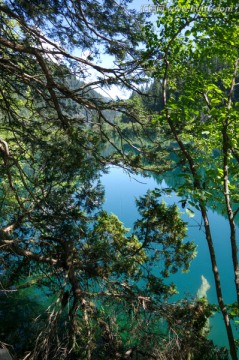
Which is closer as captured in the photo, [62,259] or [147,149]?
[62,259]

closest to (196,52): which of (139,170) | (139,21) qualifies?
(139,21)

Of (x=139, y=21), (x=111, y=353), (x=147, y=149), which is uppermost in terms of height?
(x=139, y=21)

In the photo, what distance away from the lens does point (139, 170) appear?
5.12 meters

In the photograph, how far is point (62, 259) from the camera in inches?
175

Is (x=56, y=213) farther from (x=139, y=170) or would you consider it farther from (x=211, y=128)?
(x=211, y=128)

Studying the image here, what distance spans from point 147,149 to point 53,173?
1672 mm

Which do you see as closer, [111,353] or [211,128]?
[211,128]

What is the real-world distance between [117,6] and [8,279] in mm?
4267

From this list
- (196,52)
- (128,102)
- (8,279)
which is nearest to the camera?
(196,52)

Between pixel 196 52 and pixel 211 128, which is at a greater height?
pixel 196 52

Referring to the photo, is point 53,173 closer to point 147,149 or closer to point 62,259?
point 62,259

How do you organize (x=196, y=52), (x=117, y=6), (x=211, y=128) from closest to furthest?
(x=211, y=128), (x=196, y=52), (x=117, y=6)

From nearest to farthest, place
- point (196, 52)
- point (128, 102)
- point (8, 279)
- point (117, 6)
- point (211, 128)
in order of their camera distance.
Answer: point (211, 128) → point (196, 52) → point (117, 6) → point (8, 279) → point (128, 102)

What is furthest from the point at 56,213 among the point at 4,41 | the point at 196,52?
the point at 196,52
